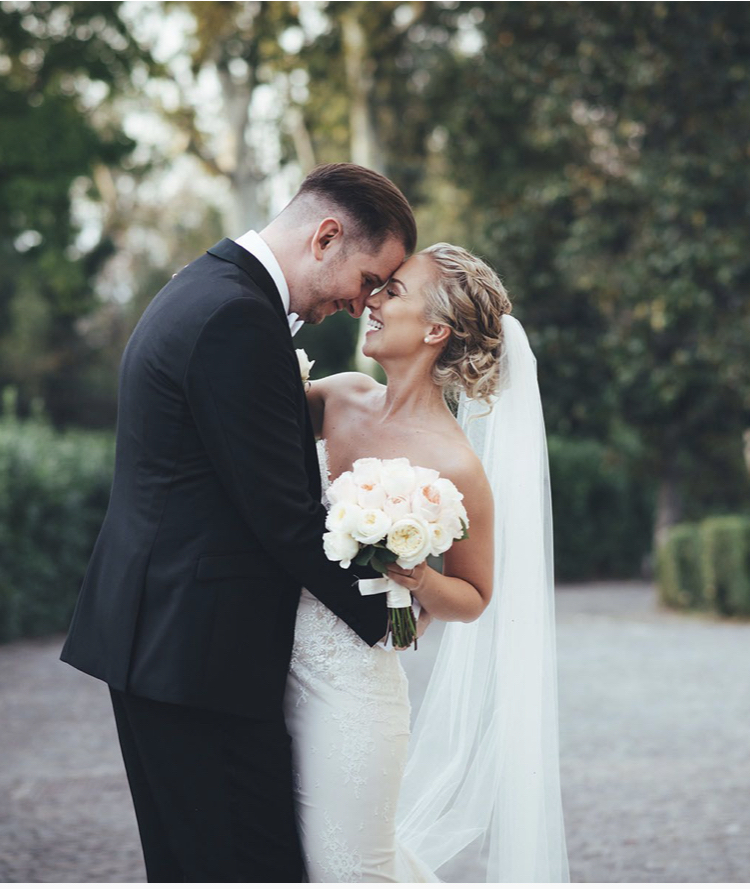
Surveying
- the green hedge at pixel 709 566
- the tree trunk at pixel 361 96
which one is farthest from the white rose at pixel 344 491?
the tree trunk at pixel 361 96

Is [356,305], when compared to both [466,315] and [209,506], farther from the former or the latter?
[209,506]

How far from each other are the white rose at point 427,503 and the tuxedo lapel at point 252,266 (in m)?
0.60

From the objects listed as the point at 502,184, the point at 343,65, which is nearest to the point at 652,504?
the point at 502,184

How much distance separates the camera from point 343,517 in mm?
2744

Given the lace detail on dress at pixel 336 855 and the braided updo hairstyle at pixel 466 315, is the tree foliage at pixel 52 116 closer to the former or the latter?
the braided updo hairstyle at pixel 466 315

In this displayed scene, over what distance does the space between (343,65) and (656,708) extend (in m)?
14.6

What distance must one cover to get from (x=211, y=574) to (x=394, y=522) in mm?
481

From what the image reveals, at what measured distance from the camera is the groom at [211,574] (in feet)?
8.69

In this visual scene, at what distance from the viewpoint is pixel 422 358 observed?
10.9 feet

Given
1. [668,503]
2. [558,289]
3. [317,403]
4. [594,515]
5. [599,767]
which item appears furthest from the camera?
[594,515]

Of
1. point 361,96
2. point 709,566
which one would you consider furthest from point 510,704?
point 361,96

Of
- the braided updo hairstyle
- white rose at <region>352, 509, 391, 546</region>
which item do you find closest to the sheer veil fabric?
the braided updo hairstyle

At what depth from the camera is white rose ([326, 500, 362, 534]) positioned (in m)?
2.72

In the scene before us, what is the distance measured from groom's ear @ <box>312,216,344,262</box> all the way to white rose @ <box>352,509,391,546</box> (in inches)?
29.6
